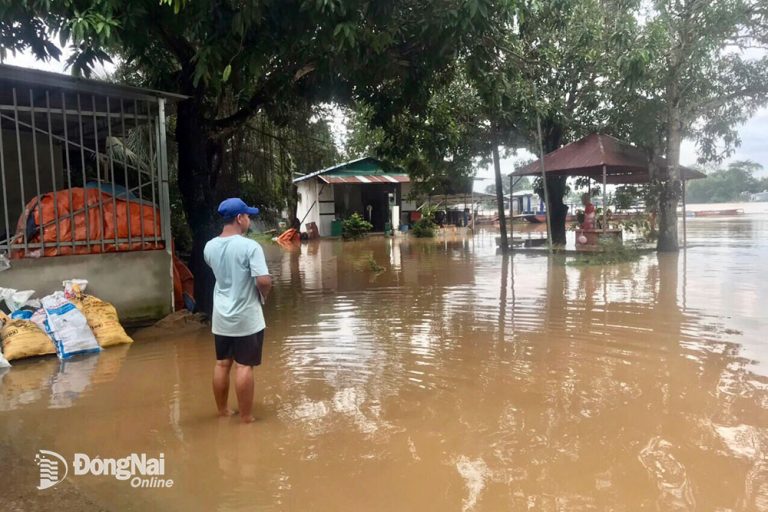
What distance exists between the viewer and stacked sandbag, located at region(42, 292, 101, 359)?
20.8ft

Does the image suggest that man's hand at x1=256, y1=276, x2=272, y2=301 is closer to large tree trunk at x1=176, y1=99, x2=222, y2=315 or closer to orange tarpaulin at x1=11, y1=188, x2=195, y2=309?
orange tarpaulin at x1=11, y1=188, x2=195, y2=309

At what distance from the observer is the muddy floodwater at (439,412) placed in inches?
131

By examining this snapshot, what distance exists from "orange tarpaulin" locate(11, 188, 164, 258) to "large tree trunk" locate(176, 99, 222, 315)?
3.06 feet

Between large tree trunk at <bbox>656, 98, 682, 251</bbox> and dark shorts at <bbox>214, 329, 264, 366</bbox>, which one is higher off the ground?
large tree trunk at <bbox>656, 98, 682, 251</bbox>

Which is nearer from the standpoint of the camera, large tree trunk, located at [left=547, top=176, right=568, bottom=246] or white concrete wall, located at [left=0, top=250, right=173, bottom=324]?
white concrete wall, located at [left=0, top=250, right=173, bottom=324]

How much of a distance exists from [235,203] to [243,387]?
1.31 meters

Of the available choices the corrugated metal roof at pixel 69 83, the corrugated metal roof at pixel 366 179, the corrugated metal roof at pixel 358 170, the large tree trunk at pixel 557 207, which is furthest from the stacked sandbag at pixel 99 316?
the corrugated metal roof at pixel 358 170

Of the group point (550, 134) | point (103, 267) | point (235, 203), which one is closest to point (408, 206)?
point (550, 134)

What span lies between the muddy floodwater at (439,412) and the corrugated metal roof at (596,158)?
783cm

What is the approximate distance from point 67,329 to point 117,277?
3.96ft

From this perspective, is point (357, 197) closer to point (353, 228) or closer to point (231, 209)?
point (353, 228)

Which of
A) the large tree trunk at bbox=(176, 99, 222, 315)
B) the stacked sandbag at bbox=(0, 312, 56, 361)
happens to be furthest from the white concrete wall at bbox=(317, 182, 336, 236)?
the stacked sandbag at bbox=(0, 312, 56, 361)

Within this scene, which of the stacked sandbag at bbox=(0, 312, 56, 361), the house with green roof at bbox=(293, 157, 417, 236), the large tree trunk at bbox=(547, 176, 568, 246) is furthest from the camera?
the house with green roof at bbox=(293, 157, 417, 236)

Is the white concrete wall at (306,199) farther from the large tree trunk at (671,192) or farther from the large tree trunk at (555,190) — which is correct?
the large tree trunk at (671,192)
